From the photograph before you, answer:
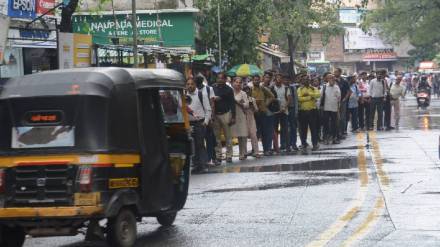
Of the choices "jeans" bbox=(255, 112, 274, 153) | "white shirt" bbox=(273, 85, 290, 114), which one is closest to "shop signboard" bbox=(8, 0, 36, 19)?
"jeans" bbox=(255, 112, 274, 153)

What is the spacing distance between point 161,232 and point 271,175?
18.5ft

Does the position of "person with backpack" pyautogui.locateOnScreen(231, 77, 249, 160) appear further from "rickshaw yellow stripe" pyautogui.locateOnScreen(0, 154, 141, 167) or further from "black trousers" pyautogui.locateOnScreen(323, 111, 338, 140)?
"rickshaw yellow stripe" pyautogui.locateOnScreen(0, 154, 141, 167)

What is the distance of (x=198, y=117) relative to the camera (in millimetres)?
16641

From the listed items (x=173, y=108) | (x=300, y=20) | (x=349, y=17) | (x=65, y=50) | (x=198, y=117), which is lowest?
(x=198, y=117)

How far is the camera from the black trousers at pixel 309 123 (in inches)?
818

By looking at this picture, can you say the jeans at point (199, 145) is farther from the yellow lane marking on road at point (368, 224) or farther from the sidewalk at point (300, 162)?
the yellow lane marking on road at point (368, 224)

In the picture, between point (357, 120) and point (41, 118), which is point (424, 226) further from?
point (357, 120)

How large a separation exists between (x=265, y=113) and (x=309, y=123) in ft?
5.13

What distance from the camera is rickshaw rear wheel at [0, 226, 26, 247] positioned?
8.91 m

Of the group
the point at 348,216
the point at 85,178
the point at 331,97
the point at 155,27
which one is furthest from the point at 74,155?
the point at 155,27

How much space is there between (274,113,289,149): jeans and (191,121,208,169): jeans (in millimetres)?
4164

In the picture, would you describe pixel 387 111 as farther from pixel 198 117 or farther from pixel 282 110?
pixel 198 117

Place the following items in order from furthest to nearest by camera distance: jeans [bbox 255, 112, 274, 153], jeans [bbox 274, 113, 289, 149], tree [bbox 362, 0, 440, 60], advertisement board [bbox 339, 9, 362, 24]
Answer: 1. advertisement board [bbox 339, 9, 362, 24]
2. tree [bbox 362, 0, 440, 60]
3. jeans [bbox 274, 113, 289, 149]
4. jeans [bbox 255, 112, 274, 153]

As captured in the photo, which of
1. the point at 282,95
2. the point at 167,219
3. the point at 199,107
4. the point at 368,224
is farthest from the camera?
the point at 282,95
